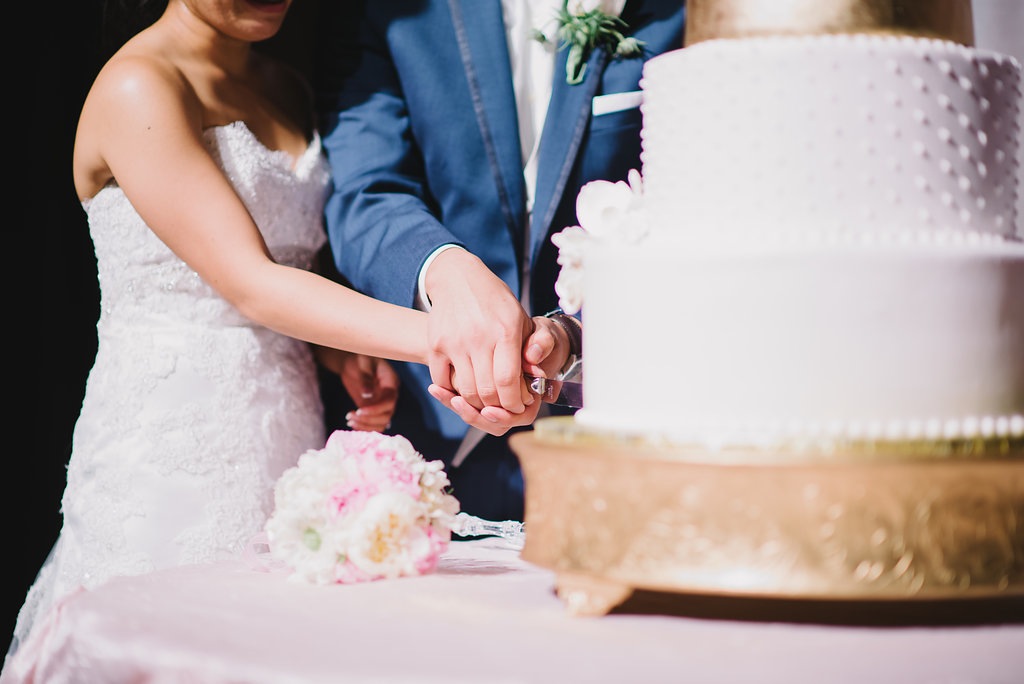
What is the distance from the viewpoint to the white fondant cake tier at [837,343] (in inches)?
41.8

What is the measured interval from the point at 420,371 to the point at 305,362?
0.89ft

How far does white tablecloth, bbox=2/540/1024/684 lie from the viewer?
909mm

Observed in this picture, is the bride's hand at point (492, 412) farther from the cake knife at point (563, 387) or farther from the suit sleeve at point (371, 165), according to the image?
the suit sleeve at point (371, 165)

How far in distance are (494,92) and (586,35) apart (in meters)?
0.22

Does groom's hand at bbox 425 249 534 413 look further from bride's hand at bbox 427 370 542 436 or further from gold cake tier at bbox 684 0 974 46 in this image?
gold cake tier at bbox 684 0 974 46

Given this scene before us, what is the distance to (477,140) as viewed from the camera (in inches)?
86.7

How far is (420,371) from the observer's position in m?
2.26

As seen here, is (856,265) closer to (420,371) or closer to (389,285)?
(389,285)

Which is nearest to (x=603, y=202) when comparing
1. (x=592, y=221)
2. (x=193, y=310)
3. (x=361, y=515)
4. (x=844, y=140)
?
(x=592, y=221)

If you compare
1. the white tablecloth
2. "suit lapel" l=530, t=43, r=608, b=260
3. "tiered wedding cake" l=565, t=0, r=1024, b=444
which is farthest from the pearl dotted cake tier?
"suit lapel" l=530, t=43, r=608, b=260

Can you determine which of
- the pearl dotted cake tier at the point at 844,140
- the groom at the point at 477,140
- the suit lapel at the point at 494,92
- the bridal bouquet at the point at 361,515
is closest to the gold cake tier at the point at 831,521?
the pearl dotted cake tier at the point at 844,140

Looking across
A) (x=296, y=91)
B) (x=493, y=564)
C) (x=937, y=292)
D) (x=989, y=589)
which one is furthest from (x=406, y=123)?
(x=989, y=589)

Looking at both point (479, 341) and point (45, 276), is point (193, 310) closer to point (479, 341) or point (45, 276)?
point (479, 341)

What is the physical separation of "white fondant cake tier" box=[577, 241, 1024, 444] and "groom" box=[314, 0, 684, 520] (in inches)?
40.4
